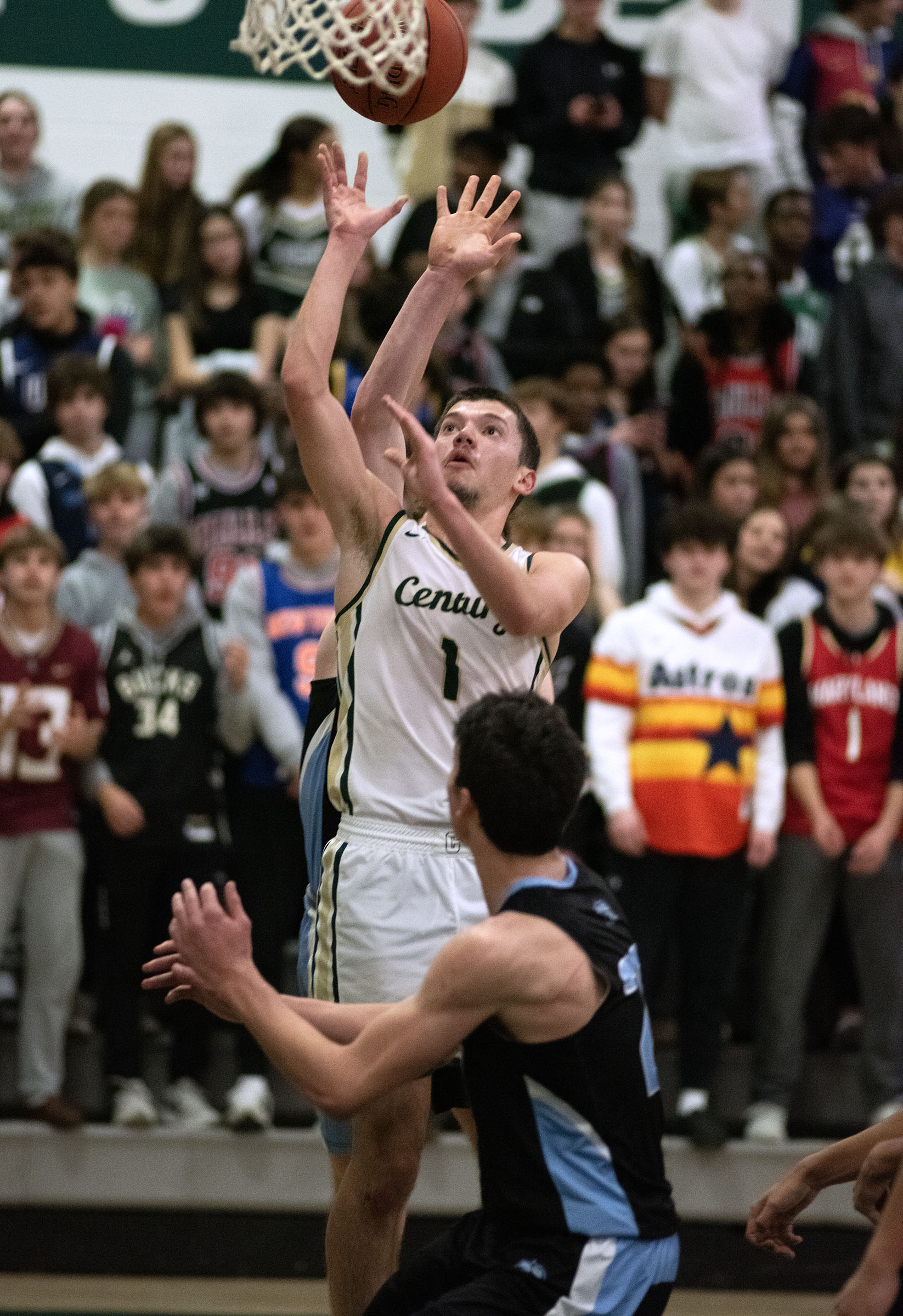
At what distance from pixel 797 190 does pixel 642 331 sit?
5.14ft

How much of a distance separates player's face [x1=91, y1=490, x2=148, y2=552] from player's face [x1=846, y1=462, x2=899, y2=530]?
2.96m

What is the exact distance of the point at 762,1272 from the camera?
6266 mm

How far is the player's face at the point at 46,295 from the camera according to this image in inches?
310

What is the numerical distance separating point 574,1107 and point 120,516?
4376 mm

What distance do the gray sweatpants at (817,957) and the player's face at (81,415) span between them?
3322mm

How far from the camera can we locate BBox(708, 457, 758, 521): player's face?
774 cm

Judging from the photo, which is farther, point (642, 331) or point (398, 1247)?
point (642, 331)

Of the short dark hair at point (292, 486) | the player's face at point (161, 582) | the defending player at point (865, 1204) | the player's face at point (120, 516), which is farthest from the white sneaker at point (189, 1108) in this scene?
the defending player at point (865, 1204)

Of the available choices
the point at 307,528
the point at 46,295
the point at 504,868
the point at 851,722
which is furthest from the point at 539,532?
the point at 504,868

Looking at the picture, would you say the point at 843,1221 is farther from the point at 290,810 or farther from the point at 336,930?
the point at 336,930

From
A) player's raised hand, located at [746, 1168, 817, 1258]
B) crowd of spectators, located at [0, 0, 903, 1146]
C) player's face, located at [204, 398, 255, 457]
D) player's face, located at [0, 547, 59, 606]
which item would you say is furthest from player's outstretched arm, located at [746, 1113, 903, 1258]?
player's face, located at [204, 398, 255, 457]

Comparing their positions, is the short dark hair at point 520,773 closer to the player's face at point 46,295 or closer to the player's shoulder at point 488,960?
the player's shoulder at point 488,960

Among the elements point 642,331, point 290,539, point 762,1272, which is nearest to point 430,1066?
point 762,1272

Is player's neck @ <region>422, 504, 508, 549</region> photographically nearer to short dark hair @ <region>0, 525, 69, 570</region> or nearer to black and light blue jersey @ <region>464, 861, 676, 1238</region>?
black and light blue jersey @ <region>464, 861, 676, 1238</region>
